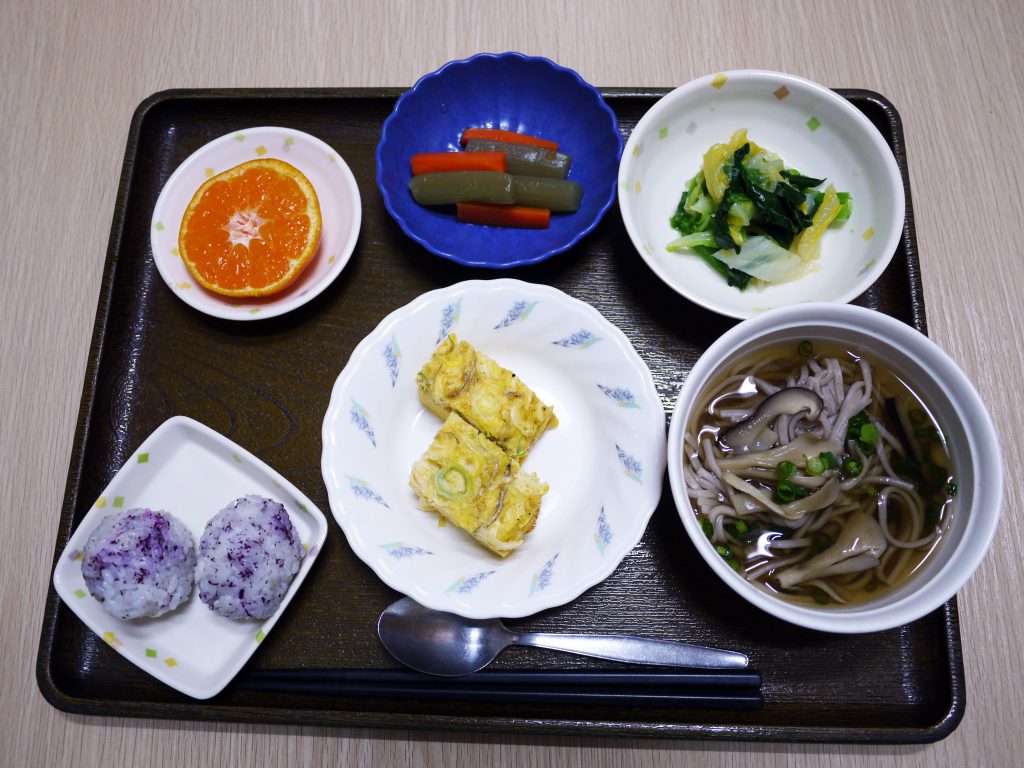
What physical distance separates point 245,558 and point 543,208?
129cm

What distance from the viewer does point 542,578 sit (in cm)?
172

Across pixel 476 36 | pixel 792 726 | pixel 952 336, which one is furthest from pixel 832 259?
→ pixel 476 36

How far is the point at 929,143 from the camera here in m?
2.42

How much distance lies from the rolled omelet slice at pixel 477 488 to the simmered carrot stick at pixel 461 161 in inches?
31.2

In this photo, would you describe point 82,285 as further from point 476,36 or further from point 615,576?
point 615,576

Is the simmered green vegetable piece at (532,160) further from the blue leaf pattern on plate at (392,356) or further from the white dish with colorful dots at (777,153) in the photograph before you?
the blue leaf pattern on plate at (392,356)

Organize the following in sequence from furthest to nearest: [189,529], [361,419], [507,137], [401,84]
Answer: [401,84]
[507,137]
[189,529]
[361,419]

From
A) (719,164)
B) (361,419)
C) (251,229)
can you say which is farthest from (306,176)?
(719,164)

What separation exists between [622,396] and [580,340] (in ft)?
0.63

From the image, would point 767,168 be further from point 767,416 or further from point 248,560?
point 248,560

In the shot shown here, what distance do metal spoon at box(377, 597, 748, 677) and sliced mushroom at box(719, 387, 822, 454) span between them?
1.75 ft

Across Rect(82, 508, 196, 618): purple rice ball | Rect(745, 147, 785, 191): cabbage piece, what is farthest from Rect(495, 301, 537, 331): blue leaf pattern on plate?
Rect(82, 508, 196, 618): purple rice ball

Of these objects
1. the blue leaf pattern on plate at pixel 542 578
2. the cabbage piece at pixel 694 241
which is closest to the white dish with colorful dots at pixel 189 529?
the blue leaf pattern on plate at pixel 542 578

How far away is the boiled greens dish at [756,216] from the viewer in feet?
6.43
